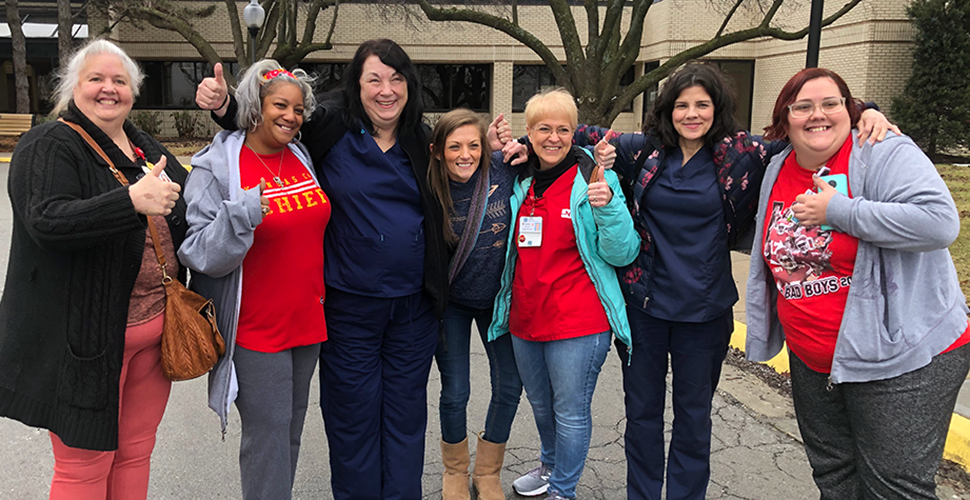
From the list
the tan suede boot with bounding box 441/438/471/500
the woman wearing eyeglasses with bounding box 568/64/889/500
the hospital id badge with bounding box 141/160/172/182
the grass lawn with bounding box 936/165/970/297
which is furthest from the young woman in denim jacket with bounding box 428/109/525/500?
the grass lawn with bounding box 936/165/970/297

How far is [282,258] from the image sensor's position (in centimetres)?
274

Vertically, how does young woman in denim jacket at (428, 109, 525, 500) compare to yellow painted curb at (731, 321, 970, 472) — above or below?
above

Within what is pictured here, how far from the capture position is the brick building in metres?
24.1

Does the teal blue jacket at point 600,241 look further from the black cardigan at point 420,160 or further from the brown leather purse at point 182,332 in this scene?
the brown leather purse at point 182,332

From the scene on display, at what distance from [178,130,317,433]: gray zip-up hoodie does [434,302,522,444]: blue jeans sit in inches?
40.5

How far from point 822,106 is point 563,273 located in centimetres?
125

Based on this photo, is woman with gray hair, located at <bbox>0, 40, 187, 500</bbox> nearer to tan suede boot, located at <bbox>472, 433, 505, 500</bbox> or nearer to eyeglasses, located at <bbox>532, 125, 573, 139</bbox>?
eyeglasses, located at <bbox>532, 125, 573, 139</bbox>

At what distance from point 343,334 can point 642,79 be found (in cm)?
940

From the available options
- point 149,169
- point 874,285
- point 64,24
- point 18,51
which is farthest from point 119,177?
point 18,51

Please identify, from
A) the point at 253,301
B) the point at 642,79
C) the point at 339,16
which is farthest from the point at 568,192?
the point at 339,16

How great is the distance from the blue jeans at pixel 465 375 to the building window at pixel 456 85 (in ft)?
83.9

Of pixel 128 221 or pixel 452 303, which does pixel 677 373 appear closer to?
pixel 452 303

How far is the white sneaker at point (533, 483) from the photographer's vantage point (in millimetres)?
3521

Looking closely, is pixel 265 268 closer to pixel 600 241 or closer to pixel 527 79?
pixel 600 241
